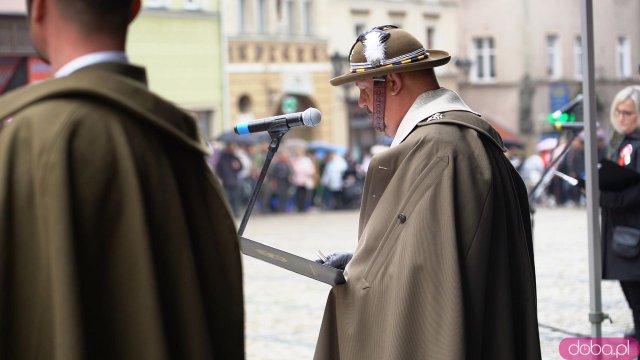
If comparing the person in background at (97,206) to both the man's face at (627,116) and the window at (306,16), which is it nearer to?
the man's face at (627,116)

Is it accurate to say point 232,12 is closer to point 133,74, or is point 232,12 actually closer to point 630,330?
point 630,330

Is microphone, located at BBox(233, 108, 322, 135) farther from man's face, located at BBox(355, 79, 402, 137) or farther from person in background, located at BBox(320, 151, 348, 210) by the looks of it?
person in background, located at BBox(320, 151, 348, 210)

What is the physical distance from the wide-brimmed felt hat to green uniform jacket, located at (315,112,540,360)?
251 mm

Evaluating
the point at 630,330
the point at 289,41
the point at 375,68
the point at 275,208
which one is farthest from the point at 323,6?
the point at 375,68

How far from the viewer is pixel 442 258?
4.16m

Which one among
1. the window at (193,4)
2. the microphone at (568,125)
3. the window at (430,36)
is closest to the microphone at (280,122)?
the microphone at (568,125)

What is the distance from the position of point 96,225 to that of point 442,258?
6.60 ft

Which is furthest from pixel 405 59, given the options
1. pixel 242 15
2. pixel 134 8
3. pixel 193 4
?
pixel 242 15

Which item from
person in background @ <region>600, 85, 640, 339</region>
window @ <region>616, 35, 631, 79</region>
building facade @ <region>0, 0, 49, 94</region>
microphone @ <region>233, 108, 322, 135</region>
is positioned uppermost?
building facade @ <region>0, 0, 49, 94</region>

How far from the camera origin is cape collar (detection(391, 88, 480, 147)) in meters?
4.41

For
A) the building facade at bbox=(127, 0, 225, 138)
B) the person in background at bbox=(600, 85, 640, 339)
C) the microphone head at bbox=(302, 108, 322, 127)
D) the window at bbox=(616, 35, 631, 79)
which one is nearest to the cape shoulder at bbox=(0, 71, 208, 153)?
the microphone head at bbox=(302, 108, 322, 127)

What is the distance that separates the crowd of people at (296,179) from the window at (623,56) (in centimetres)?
1836

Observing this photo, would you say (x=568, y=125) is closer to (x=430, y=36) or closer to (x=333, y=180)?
(x=333, y=180)

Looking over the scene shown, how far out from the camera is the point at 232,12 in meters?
37.2
